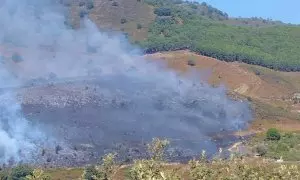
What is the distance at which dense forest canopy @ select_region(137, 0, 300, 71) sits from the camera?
5699 inches

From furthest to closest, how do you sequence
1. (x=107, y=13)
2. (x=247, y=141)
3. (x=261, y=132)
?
(x=107, y=13) → (x=261, y=132) → (x=247, y=141)

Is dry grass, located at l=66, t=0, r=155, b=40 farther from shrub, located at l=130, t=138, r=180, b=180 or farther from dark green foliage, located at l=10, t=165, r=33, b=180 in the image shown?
shrub, located at l=130, t=138, r=180, b=180

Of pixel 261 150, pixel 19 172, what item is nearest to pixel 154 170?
pixel 19 172

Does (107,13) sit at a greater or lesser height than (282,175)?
lesser

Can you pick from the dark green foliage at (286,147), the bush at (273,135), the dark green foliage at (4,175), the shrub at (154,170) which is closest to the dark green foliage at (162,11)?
the dark green foliage at (286,147)

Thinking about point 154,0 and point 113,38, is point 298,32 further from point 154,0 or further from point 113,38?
point 113,38

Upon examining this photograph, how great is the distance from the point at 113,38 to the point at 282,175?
10981cm

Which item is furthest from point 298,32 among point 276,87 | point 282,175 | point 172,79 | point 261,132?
point 282,175

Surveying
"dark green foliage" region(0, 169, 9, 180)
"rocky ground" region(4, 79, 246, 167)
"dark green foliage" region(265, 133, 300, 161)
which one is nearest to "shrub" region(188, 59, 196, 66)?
"rocky ground" region(4, 79, 246, 167)

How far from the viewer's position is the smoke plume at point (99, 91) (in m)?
83.9

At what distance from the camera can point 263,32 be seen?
17312 centimetres

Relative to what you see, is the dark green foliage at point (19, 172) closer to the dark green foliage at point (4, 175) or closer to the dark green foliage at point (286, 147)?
the dark green foliage at point (4, 175)

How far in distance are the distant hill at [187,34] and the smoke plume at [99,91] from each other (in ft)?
18.9

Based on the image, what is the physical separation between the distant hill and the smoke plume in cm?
576
